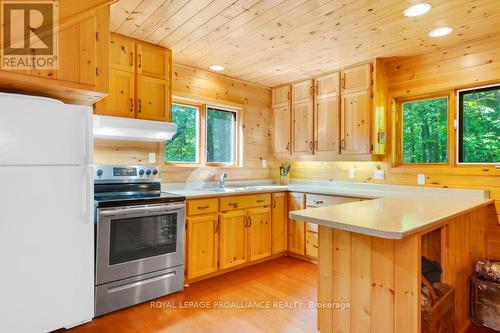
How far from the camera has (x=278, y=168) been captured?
4.57m

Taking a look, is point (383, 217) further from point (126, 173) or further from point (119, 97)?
point (119, 97)

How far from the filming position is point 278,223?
3764 millimetres

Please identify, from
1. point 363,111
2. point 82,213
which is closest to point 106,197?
point 82,213

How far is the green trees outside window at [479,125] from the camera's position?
9.17ft

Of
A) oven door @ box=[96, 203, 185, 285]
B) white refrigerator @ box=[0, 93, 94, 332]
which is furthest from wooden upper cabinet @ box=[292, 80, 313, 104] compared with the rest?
white refrigerator @ box=[0, 93, 94, 332]

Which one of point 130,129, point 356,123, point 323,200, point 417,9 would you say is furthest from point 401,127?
point 130,129

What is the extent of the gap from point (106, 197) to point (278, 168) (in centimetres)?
261

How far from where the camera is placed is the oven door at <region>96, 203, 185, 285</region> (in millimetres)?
2363

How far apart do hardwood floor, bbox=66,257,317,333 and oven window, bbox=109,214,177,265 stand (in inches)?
17.5

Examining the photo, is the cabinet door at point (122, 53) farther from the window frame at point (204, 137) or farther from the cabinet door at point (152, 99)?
the window frame at point (204, 137)

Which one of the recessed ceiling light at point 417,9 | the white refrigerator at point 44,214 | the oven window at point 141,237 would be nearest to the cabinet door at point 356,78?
the recessed ceiling light at point 417,9

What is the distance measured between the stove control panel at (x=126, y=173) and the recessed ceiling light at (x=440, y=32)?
290 cm

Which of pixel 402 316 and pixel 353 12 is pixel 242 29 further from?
pixel 402 316

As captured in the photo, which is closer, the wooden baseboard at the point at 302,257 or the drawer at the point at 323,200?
the drawer at the point at 323,200
